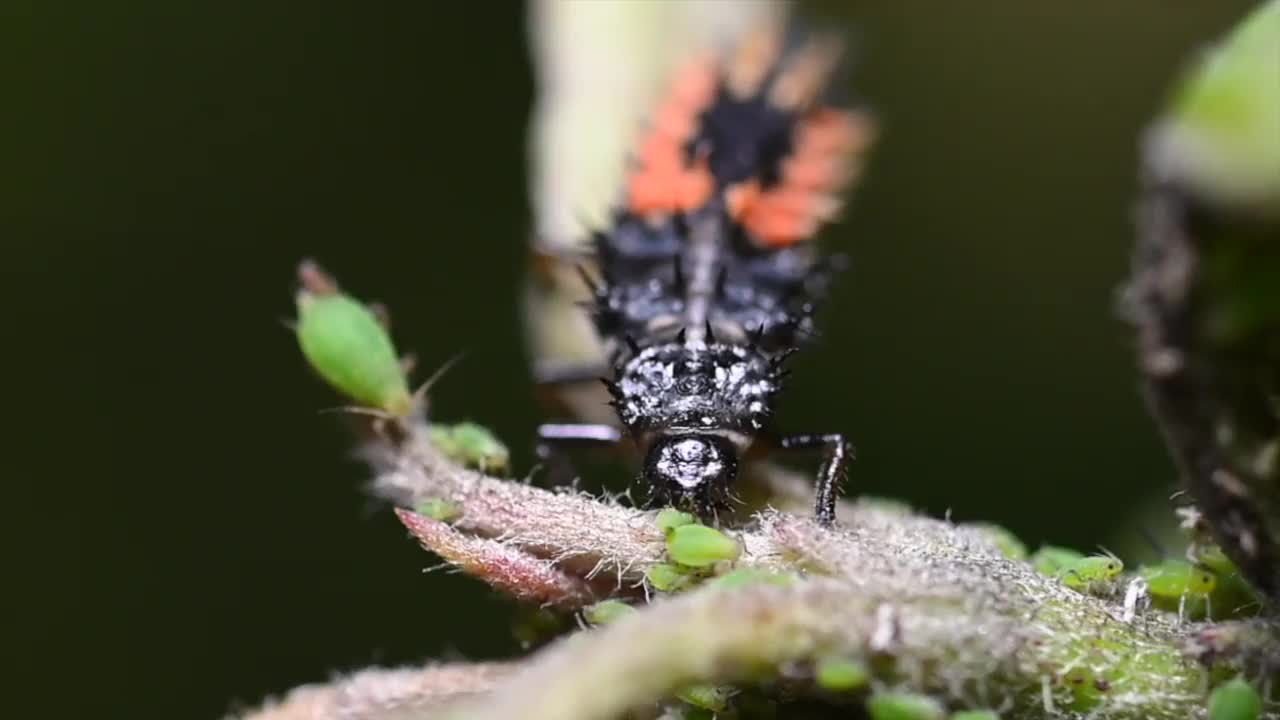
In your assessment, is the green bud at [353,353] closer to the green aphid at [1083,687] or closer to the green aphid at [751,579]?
the green aphid at [751,579]

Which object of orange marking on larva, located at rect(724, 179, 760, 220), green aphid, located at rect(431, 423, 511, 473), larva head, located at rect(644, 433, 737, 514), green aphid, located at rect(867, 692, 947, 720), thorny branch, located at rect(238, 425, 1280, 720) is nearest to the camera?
thorny branch, located at rect(238, 425, 1280, 720)

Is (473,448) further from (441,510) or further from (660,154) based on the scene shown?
(660,154)

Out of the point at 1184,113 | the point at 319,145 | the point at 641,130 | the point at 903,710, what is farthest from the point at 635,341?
the point at 319,145

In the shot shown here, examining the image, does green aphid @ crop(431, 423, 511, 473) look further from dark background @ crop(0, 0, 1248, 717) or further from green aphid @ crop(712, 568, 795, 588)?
dark background @ crop(0, 0, 1248, 717)

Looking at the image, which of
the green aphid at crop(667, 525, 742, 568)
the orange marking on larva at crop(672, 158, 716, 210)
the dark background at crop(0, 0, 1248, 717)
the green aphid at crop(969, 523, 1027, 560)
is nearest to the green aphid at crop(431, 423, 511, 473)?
the green aphid at crop(667, 525, 742, 568)

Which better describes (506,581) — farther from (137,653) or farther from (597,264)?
(137,653)

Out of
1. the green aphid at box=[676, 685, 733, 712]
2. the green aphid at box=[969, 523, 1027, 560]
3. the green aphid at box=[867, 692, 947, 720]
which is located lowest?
the green aphid at box=[676, 685, 733, 712]

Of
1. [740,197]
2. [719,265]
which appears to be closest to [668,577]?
[719,265]
